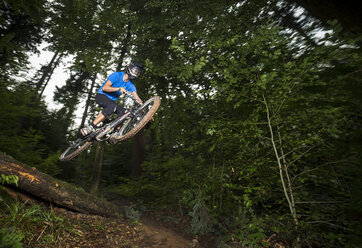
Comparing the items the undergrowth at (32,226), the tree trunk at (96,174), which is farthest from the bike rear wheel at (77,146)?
the undergrowth at (32,226)

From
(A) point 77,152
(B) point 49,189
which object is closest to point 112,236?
(B) point 49,189

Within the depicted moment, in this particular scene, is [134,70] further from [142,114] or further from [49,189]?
[49,189]

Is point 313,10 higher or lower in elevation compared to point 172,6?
lower

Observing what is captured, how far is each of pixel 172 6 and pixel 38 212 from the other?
6706 millimetres

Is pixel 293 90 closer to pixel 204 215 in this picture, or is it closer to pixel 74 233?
pixel 204 215

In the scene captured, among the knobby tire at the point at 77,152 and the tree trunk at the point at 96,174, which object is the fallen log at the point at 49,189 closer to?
the knobby tire at the point at 77,152

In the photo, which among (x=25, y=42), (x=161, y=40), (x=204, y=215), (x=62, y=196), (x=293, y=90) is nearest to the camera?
(x=293, y=90)

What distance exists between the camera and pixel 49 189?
390 centimetres

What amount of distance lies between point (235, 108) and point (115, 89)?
2977mm

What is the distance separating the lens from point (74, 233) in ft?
10.7

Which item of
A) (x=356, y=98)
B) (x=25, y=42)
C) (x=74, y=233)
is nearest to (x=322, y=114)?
(x=356, y=98)

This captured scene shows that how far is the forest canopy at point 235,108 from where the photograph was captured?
2.49 m

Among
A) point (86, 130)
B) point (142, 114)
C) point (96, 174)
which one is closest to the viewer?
point (142, 114)

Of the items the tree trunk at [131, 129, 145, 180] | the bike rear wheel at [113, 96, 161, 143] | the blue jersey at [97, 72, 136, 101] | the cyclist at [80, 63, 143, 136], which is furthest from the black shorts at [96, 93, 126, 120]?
the tree trunk at [131, 129, 145, 180]
